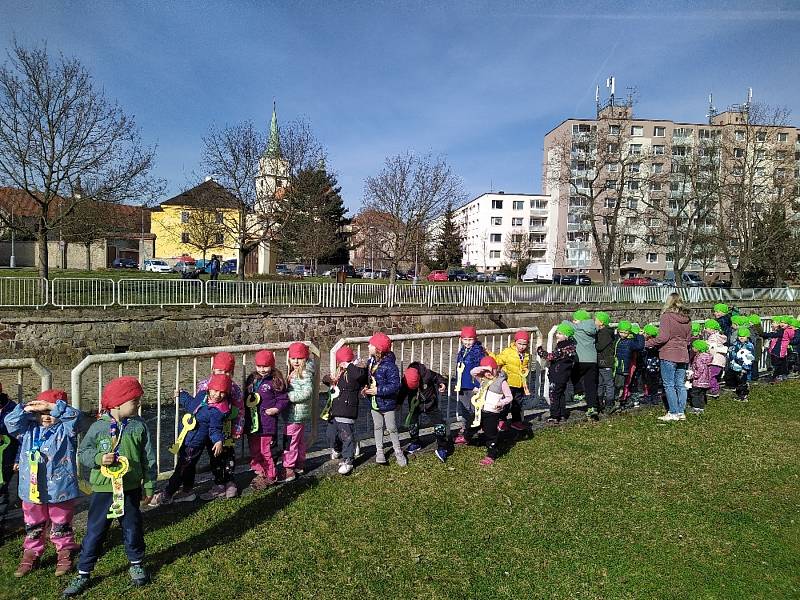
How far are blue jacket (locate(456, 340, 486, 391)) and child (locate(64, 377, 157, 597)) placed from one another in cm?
340

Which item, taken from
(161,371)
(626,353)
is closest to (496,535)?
(161,371)

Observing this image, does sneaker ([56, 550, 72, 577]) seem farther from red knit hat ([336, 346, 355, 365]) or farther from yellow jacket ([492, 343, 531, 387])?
yellow jacket ([492, 343, 531, 387])

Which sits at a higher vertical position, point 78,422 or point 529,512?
point 78,422

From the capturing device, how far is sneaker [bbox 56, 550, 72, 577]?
3.18 metres

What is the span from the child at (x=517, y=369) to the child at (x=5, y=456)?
14.6ft

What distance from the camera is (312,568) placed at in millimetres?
3299

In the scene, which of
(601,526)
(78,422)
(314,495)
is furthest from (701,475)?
(78,422)

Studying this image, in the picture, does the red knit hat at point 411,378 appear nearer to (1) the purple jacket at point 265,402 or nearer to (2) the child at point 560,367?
(1) the purple jacket at point 265,402

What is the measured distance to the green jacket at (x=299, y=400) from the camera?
4656 mm

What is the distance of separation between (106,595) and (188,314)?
563 inches

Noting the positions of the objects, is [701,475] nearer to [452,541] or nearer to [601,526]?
[601,526]

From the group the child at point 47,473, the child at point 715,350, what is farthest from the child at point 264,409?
the child at point 715,350

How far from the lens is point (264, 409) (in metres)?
4.48

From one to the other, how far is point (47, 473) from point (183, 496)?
1.18 meters
